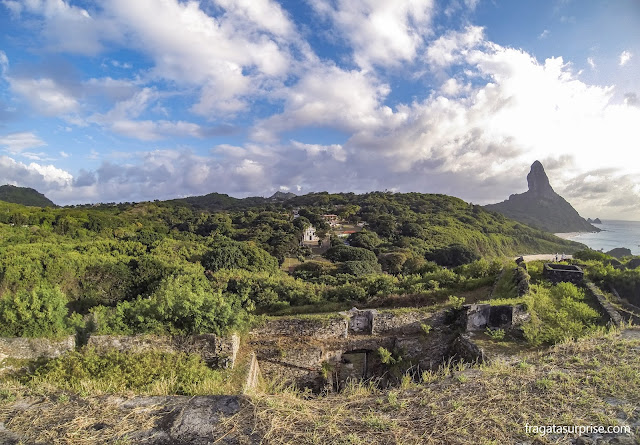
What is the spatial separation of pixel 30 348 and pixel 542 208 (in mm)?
135962

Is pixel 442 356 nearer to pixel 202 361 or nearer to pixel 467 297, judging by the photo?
pixel 467 297

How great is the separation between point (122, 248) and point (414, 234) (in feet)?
137

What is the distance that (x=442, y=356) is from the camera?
10508 mm

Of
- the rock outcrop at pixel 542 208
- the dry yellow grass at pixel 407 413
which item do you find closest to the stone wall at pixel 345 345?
Result: the dry yellow grass at pixel 407 413

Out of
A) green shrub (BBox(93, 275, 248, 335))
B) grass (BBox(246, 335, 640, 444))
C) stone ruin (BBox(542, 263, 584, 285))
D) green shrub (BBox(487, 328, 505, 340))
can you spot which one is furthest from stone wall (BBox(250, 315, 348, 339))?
stone ruin (BBox(542, 263, 584, 285))

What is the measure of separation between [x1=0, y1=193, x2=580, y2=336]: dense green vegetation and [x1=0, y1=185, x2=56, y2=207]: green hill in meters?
24.4

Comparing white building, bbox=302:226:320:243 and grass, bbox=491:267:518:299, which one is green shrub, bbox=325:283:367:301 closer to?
grass, bbox=491:267:518:299

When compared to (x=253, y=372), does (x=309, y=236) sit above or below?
above

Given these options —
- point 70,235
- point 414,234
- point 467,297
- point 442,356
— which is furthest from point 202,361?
point 414,234

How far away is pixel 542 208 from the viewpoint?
114m

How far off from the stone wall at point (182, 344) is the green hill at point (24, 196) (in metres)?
81.6

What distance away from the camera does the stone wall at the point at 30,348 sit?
8172 mm

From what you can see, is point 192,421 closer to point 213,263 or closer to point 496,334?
point 496,334

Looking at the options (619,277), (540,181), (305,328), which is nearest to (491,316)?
(305,328)
